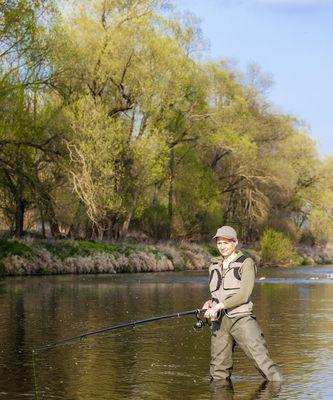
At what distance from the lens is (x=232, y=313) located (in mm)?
9906

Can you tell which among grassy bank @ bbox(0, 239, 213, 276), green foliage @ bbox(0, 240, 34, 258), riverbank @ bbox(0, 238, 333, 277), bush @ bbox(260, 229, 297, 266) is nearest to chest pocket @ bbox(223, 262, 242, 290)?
riverbank @ bbox(0, 238, 333, 277)

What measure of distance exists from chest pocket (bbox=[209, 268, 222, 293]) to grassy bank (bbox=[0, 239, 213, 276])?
2388 centimetres

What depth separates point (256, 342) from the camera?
981 cm

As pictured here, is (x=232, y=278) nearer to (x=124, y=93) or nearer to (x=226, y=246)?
(x=226, y=246)

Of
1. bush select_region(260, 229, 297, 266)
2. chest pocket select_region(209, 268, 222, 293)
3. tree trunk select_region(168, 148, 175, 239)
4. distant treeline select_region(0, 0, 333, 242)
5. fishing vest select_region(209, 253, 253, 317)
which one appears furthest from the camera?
bush select_region(260, 229, 297, 266)

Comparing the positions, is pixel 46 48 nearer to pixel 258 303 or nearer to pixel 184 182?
pixel 258 303

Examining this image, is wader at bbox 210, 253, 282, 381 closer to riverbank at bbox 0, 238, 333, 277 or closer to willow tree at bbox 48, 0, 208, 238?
riverbank at bbox 0, 238, 333, 277

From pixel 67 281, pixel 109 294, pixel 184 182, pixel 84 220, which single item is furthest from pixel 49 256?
pixel 184 182

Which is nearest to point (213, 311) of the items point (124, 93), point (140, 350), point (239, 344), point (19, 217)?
point (239, 344)

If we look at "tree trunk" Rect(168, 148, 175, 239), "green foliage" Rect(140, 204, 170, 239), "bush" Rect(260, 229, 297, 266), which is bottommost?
"bush" Rect(260, 229, 297, 266)

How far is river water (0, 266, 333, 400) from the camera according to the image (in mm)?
9781

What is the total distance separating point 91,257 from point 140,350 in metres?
26.0

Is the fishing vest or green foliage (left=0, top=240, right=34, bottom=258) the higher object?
green foliage (left=0, top=240, right=34, bottom=258)

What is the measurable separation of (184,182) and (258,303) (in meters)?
34.2
